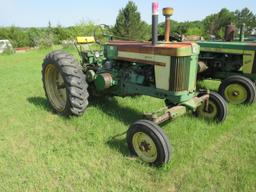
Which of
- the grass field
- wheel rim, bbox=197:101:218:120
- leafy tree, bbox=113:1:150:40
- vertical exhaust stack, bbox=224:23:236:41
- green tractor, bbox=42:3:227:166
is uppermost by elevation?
leafy tree, bbox=113:1:150:40

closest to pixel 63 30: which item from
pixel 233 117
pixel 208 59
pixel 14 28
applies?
pixel 14 28

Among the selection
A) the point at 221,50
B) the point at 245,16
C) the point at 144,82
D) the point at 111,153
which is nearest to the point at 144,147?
the point at 111,153

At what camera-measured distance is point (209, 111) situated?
12.9ft

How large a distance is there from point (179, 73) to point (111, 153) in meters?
1.28

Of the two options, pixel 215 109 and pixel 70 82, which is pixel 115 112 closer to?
pixel 70 82

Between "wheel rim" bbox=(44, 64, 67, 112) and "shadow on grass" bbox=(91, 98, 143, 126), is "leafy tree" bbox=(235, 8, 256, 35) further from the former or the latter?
"wheel rim" bbox=(44, 64, 67, 112)

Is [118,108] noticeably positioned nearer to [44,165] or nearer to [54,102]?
[54,102]

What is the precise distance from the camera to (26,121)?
4141 mm

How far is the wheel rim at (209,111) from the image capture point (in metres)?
3.85

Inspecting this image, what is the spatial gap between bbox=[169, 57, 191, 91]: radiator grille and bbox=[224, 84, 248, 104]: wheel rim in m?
2.08

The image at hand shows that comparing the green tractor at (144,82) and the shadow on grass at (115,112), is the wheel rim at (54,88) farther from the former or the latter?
the shadow on grass at (115,112)

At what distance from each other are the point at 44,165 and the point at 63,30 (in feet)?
86.2

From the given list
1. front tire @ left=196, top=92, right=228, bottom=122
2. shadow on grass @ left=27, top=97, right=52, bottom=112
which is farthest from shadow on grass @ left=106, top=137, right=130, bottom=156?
shadow on grass @ left=27, top=97, right=52, bottom=112

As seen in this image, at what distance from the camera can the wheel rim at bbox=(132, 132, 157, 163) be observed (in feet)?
9.30
